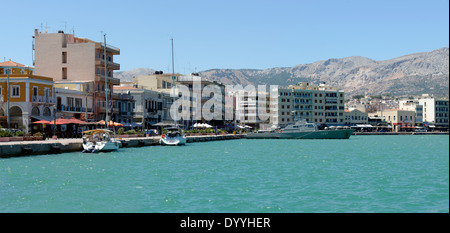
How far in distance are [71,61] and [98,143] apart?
36.0m

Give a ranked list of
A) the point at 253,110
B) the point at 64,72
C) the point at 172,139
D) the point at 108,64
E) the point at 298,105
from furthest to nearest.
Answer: the point at 298,105 < the point at 253,110 < the point at 108,64 < the point at 64,72 < the point at 172,139

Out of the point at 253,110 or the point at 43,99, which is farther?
the point at 253,110

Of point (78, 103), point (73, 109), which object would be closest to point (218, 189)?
point (73, 109)

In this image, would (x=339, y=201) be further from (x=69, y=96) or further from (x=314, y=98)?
(x=314, y=98)

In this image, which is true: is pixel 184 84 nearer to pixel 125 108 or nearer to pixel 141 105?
pixel 141 105

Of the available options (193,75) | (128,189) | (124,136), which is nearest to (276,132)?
(193,75)

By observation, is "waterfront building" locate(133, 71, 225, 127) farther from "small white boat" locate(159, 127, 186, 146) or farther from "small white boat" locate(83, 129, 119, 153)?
"small white boat" locate(83, 129, 119, 153)

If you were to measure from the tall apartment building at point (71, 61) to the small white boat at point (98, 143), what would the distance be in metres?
27.7

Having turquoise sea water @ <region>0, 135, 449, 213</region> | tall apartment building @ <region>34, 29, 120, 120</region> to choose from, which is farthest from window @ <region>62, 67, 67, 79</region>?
turquoise sea water @ <region>0, 135, 449, 213</region>

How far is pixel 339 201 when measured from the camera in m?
24.2

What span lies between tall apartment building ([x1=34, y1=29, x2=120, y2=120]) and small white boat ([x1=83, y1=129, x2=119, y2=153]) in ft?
91.0

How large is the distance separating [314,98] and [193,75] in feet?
222

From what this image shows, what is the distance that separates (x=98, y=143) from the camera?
59.2 m
